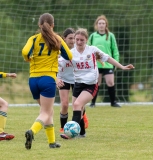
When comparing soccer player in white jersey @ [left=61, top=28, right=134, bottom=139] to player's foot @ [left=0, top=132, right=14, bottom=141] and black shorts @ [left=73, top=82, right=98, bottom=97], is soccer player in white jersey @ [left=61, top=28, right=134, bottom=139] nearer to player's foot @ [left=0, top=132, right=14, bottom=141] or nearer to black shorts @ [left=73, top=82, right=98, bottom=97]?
black shorts @ [left=73, top=82, right=98, bottom=97]

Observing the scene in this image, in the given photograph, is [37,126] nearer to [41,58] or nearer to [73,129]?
[41,58]

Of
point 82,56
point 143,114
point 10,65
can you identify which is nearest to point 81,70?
point 82,56

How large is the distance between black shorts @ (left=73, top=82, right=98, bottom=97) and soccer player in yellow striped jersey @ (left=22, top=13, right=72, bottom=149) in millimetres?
1252

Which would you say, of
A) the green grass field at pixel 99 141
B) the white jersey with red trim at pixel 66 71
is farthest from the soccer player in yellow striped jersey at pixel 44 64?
the white jersey with red trim at pixel 66 71

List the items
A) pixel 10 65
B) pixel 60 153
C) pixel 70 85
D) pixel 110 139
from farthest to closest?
pixel 10 65
pixel 70 85
pixel 110 139
pixel 60 153

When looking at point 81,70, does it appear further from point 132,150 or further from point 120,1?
point 120,1

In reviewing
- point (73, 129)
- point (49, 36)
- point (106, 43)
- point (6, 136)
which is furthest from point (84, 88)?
point (106, 43)

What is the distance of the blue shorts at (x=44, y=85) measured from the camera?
25.0 feet

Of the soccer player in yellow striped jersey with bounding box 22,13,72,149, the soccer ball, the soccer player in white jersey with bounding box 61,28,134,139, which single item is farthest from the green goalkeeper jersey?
the soccer player in yellow striped jersey with bounding box 22,13,72,149

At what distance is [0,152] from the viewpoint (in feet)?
24.8

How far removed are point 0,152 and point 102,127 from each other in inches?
120

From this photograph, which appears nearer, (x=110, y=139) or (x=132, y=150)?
(x=132, y=150)

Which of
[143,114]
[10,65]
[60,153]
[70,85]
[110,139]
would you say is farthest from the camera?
[10,65]

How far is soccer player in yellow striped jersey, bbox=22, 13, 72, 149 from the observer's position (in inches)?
300
